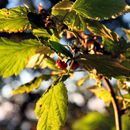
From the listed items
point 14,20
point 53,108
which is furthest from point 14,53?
point 53,108

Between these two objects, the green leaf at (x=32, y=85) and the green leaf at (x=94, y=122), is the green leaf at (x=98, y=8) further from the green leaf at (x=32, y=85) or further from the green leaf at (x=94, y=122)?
the green leaf at (x=94, y=122)

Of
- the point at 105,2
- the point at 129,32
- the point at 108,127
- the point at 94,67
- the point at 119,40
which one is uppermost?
the point at 105,2

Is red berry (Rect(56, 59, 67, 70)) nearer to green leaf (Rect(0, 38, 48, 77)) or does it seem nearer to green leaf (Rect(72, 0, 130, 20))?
green leaf (Rect(0, 38, 48, 77))

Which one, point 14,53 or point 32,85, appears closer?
point 14,53

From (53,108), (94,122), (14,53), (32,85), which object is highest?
(14,53)

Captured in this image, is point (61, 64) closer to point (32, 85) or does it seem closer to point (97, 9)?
point (97, 9)

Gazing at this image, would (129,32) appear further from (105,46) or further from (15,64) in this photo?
(15,64)

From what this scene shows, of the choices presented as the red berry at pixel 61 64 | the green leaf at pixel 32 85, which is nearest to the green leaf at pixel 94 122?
the green leaf at pixel 32 85

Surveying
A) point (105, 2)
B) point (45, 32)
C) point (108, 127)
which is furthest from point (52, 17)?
point (108, 127)
